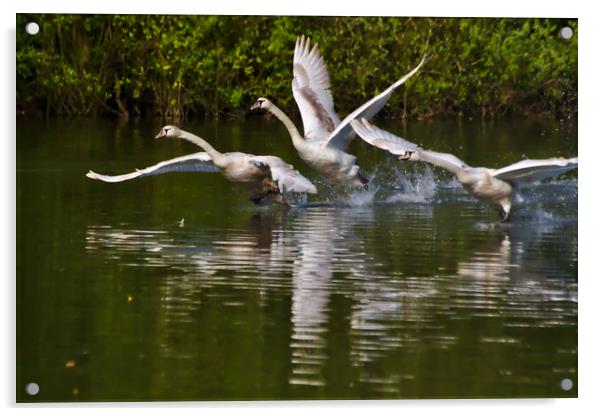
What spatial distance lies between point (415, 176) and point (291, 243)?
7.32ft

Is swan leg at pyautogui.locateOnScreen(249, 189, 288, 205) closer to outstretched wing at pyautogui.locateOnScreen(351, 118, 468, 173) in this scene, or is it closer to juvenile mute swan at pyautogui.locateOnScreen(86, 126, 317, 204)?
juvenile mute swan at pyautogui.locateOnScreen(86, 126, 317, 204)

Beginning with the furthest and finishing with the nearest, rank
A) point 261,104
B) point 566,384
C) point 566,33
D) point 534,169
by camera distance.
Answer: point 261,104 < point 534,169 < point 566,33 < point 566,384

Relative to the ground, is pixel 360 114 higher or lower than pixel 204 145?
higher

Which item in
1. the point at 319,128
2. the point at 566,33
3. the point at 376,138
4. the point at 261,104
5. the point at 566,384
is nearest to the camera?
the point at 566,384

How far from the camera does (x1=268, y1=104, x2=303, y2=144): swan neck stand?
13.4 metres

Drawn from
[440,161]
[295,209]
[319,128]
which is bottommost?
[295,209]

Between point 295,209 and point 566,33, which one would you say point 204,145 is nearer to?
point 295,209

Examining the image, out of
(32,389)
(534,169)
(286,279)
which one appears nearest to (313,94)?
(534,169)

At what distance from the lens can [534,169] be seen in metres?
12.0

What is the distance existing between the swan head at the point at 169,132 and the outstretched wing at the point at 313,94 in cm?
91

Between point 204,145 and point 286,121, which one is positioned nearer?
point 204,145

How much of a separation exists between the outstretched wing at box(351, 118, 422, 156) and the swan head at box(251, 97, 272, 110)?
67 cm

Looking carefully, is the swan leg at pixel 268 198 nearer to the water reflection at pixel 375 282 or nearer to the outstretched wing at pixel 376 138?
the water reflection at pixel 375 282

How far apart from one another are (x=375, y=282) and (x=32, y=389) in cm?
221
